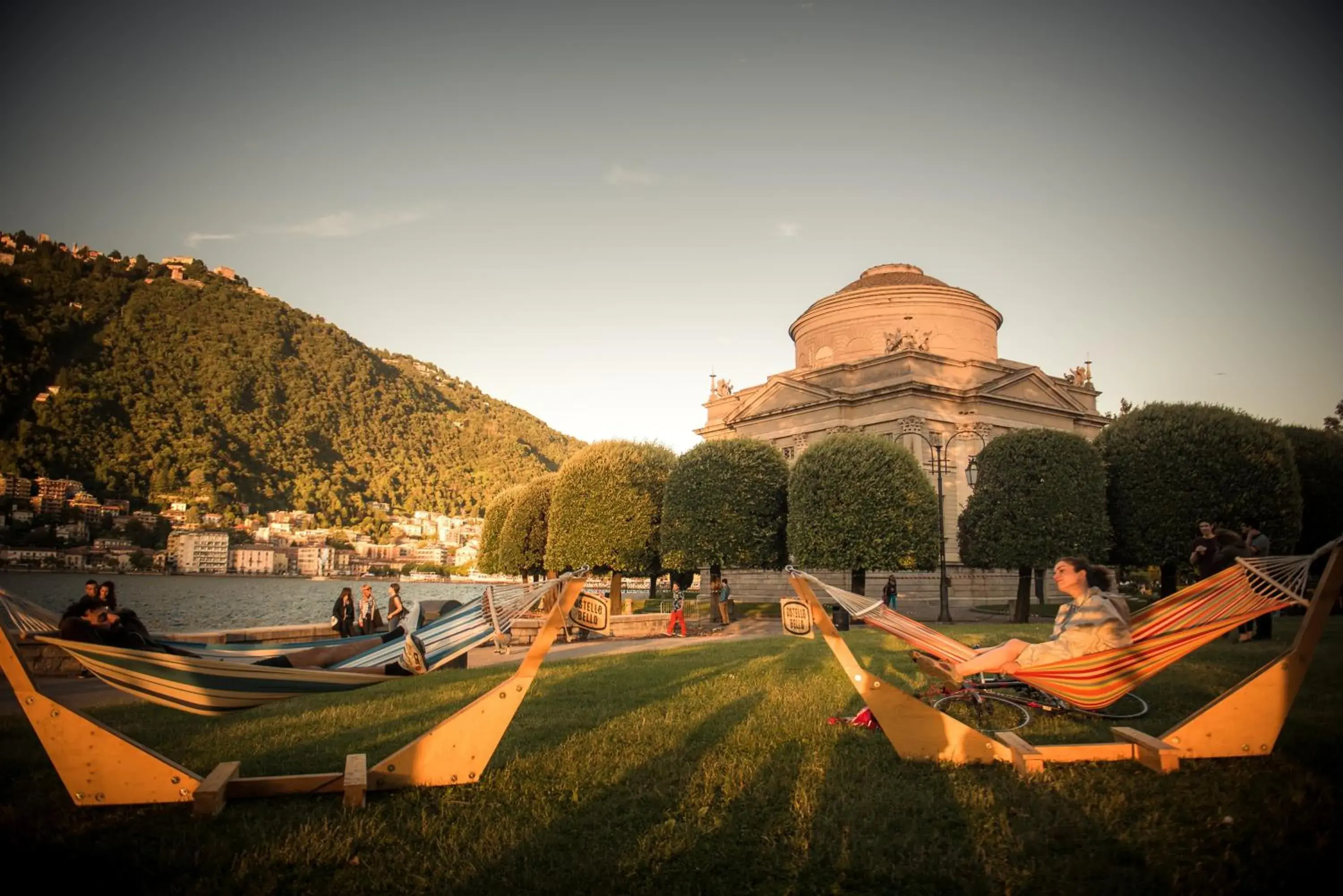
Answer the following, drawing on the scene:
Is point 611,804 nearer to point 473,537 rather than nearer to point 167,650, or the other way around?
point 167,650

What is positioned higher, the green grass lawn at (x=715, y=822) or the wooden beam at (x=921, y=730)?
the wooden beam at (x=921, y=730)

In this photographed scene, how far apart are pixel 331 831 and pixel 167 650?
375 centimetres

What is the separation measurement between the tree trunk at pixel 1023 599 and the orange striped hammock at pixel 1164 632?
19888 mm

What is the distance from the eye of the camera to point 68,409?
7175cm

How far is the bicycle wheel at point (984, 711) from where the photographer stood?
6648 millimetres

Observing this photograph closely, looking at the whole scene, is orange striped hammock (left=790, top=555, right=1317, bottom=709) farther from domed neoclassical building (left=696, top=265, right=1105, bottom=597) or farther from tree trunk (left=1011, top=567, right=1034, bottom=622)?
domed neoclassical building (left=696, top=265, right=1105, bottom=597)

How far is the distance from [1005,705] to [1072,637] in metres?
1.93

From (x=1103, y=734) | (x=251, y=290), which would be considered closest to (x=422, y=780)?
(x=1103, y=734)

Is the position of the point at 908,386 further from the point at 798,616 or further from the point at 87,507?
the point at 87,507

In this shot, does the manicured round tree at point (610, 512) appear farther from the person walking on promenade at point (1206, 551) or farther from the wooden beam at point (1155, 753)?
the wooden beam at point (1155, 753)

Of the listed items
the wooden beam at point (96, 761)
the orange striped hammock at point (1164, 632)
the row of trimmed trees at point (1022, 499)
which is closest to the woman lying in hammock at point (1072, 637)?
the orange striped hammock at point (1164, 632)

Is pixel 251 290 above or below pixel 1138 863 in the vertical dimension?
above

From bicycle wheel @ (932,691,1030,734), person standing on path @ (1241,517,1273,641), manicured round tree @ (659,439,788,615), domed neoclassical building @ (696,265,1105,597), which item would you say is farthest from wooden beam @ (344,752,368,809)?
domed neoclassical building @ (696,265,1105,597)

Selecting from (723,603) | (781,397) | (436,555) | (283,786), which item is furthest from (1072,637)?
(436,555)
